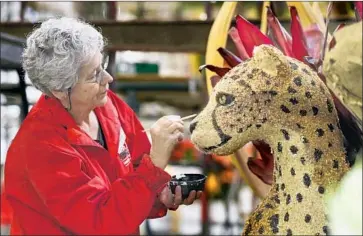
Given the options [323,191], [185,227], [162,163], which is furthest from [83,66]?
[185,227]

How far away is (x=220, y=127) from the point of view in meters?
0.70

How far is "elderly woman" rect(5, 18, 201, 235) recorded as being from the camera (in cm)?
77

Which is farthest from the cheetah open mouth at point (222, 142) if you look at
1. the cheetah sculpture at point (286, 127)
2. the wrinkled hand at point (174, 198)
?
the wrinkled hand at point (174, 198)

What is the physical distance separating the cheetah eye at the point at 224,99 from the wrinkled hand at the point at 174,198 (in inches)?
6.0

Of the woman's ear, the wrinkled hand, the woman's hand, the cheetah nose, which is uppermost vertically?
the woman's ear

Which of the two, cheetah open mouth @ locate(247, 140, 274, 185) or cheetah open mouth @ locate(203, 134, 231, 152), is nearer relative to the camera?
cheetah open mouth @ locate(203, 134, 231, 152)

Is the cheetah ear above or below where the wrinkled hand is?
above

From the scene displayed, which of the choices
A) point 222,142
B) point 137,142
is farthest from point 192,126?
point 137,142

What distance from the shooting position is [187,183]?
0.80 metres

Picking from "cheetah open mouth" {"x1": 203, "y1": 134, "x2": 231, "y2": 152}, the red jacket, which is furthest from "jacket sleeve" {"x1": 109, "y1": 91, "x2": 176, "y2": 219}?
"cheetah open mouth" {"x1": 203, "y1": 134, "x2": 231, "y2": 152}

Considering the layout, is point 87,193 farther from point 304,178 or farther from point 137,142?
point 304,178

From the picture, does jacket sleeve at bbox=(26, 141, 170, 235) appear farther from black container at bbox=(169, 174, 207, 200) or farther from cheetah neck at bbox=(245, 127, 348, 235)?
cheetah neck at bbox=(245, 127, 348, 235)

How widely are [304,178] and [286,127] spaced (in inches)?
2.3

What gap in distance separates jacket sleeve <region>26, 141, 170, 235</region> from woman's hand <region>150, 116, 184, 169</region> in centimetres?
1
